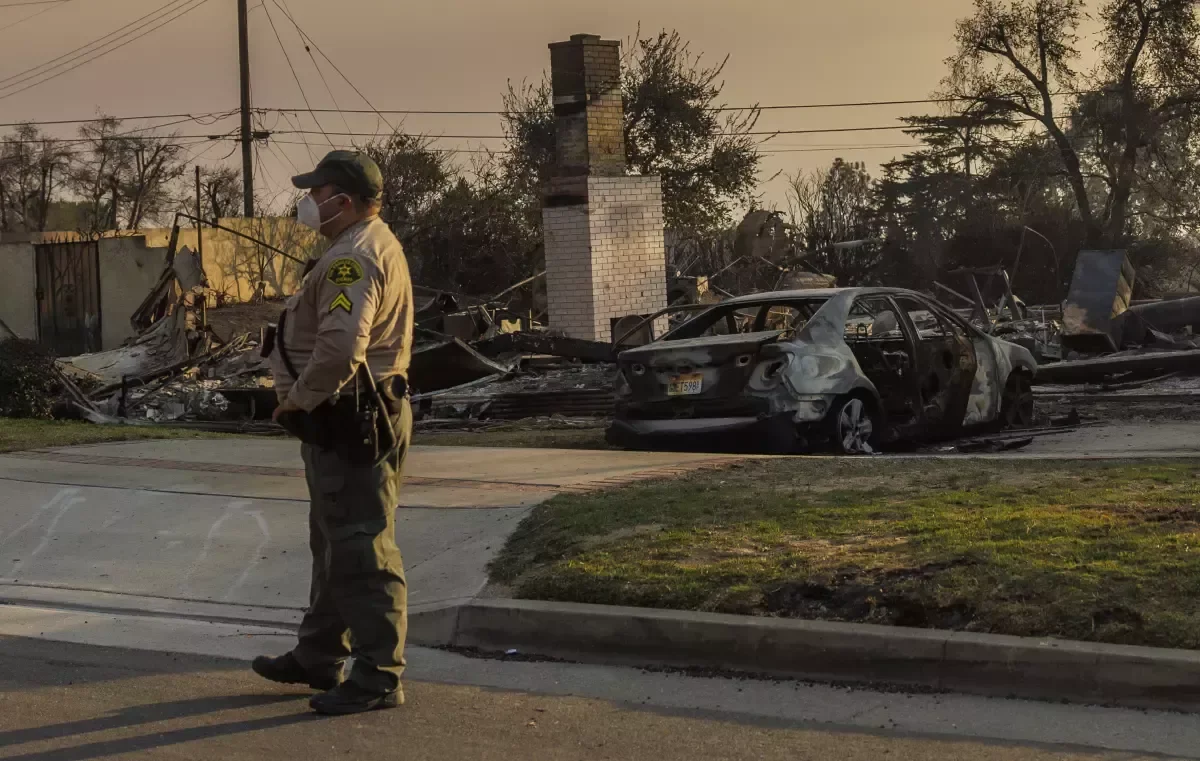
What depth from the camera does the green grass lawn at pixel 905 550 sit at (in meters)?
5.34

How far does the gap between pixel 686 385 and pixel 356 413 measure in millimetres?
5961

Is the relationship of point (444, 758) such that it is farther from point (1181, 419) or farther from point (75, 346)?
point (75, 346)

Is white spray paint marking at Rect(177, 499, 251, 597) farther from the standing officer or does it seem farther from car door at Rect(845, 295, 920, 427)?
car door at Rect(845, 295, 920, 427)

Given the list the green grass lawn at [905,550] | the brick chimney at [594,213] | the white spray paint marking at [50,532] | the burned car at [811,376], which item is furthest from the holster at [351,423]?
the brick chimney at [594,213]

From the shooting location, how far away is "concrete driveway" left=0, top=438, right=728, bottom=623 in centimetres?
694

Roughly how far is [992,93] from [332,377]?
144 ft

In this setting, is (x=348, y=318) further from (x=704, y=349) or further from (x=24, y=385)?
(x=24, y=385)

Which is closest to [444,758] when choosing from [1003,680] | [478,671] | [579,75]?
[478,671]

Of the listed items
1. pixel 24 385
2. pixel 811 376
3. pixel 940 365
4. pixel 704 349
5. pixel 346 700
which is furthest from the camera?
pixel 24 385

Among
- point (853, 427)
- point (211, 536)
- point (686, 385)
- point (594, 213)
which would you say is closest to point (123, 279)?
point (594, 213)

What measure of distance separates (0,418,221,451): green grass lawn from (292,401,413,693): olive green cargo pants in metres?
7.18

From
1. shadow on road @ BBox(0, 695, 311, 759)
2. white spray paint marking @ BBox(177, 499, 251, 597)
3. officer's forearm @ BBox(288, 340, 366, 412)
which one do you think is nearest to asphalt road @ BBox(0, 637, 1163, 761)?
shadow on road @ BBox(0, 695, 311, 759)

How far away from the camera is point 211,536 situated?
309 inches

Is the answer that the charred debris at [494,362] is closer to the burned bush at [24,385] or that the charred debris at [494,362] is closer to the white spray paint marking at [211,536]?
the burned bush at [24,385]
